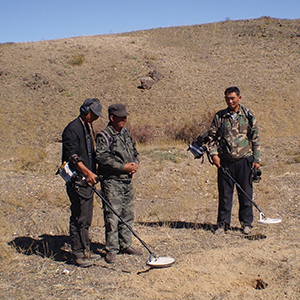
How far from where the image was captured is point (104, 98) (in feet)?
72.2

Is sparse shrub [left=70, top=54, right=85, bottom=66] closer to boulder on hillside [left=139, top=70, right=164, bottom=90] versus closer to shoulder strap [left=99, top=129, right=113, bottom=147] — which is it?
boulder on hillside [left=139, top=70, right=164, bottom=90]

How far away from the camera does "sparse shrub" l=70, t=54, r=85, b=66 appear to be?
26.3m

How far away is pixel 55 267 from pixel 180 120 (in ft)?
49.2

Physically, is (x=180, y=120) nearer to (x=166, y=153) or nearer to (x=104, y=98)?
(x=104, y=98)

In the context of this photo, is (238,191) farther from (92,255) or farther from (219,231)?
(92,255)

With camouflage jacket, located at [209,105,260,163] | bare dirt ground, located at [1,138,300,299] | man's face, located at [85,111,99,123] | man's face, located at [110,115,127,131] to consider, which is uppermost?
man's face, located at [85,111,99,123]

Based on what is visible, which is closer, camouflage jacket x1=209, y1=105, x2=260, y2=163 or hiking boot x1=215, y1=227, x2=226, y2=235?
camouflage jacket x1=209, y1=105, x2=260, y2=163

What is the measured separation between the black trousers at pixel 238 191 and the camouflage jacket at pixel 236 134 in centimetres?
12

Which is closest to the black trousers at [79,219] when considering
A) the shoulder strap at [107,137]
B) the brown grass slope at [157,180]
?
the brown grass slope at [157,180]

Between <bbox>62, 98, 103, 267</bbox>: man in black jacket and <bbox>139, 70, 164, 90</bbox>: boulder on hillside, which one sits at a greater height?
<bbox>139, 70, 164, 90</bbox>: boulder on hillside

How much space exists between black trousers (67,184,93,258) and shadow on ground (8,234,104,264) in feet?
1.26

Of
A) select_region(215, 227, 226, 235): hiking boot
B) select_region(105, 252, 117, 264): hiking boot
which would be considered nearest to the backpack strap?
select_region(105, 252, 117, 264): hiking boot

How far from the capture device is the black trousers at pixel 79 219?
4.10 meters

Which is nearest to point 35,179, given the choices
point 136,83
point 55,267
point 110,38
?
point 55,267
